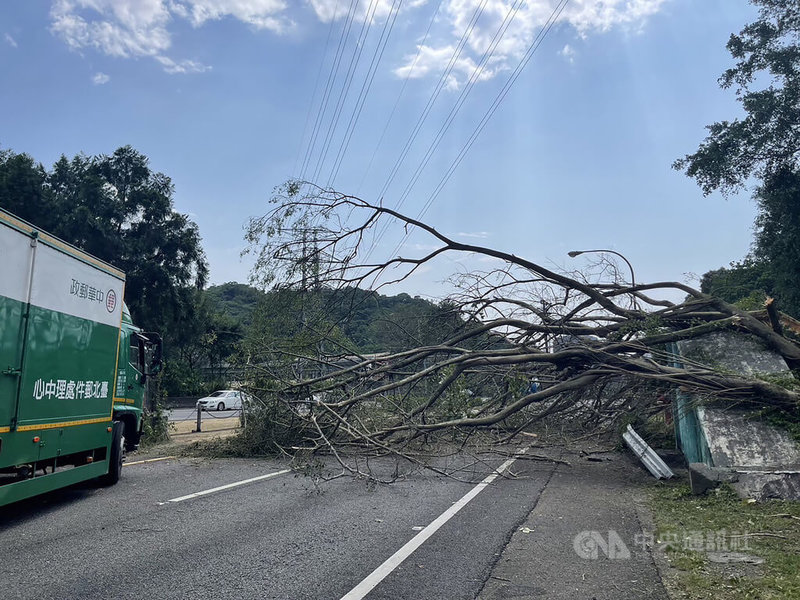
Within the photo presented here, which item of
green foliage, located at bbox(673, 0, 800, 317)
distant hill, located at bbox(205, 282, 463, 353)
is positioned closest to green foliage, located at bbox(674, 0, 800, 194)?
green foliage, located at bbox(673, 0, 800, 317)

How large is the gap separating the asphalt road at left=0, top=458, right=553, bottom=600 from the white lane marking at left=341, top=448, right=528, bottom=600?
0.03 meters

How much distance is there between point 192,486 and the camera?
371 inches

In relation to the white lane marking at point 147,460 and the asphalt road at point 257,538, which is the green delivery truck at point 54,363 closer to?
the asphalt road at point 257,538

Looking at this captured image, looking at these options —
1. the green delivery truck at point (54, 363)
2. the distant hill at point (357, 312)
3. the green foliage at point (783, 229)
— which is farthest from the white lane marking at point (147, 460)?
the green foliage at point (783, 229)

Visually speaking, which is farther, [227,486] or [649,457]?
[649,457]

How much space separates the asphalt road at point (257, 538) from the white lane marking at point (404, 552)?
1.3 inches

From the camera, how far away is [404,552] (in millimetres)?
5688

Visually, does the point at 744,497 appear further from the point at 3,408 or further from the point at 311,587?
the point at 3,408

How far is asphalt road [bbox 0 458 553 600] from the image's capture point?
479cm

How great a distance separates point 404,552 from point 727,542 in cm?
288

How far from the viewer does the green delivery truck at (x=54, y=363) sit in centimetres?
643

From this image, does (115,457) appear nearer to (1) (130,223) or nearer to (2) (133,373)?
(2) (133,373)

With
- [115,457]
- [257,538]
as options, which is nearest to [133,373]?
[115,457]

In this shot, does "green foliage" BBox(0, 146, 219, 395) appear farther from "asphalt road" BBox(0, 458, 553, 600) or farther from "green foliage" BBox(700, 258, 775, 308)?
"green foliage" BBox(700, 258, 775, 308)
